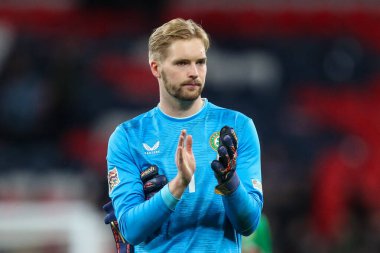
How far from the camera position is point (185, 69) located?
405 centimetres

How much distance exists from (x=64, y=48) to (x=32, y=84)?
127 cm

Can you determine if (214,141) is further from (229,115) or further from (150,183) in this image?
(150,183)

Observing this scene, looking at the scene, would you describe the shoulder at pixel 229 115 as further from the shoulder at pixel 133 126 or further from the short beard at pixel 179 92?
the shoulder at pixel 133 126

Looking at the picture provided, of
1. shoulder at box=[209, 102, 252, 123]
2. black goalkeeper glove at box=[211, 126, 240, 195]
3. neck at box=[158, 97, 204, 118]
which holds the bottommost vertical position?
black goalkeeper glove at box=[211, 126, 240, 195]

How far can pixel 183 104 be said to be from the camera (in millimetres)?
4172

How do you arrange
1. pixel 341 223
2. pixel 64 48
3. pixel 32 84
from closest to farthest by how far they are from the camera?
pixel 341 223 → pixel 32 84 → pixel 64 48

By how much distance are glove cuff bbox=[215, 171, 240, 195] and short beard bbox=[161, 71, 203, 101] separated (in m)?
0.40

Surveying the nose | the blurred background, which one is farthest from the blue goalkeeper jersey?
the blurred background

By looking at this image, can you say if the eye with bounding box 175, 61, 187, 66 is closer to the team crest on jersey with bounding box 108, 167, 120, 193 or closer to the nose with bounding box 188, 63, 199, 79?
the nose with bounding box 188, 63, 199, 79

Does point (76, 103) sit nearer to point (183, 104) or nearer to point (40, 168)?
point (40, 168)

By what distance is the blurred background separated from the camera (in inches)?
432

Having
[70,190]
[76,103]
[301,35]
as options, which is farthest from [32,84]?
[301,35]

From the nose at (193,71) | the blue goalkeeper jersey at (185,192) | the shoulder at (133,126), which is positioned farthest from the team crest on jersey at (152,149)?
the nose at (193,71)

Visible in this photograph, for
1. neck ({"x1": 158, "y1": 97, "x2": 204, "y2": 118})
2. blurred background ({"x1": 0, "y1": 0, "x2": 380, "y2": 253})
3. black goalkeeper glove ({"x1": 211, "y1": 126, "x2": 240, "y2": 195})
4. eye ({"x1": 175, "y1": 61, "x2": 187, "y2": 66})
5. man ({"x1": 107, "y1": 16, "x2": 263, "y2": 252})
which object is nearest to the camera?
black goalkeeper glove ({"x1": 211, "y1": 126, "x2": 240, "y2": 195})
